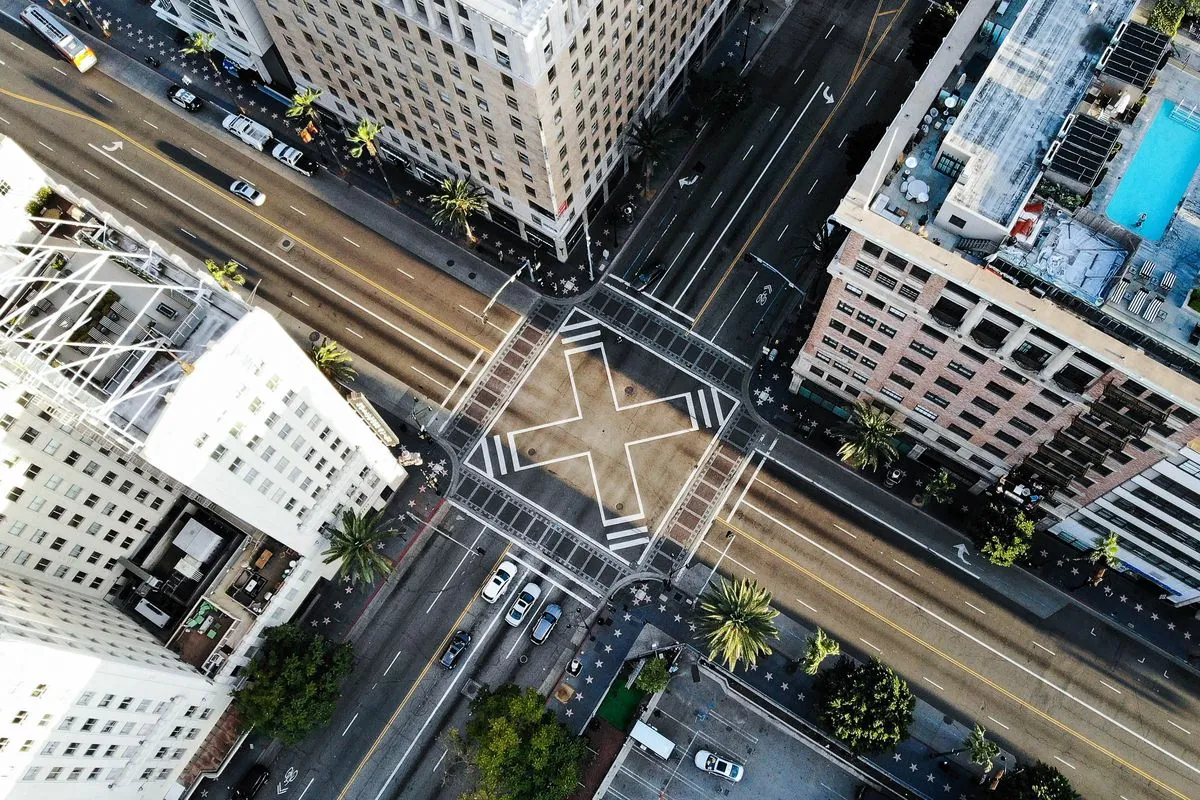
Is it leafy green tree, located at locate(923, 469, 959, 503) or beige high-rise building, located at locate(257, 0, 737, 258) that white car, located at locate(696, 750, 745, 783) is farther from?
beige high-rise building, located at locate(257, 0, 737, 258)

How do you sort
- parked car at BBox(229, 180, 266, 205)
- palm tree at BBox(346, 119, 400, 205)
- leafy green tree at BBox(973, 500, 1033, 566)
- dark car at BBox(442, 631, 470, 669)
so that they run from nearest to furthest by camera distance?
leafy green tree at BBox(973, 500, 1033, 566) → dark car at BBox(442, 631, 470, 669) → palm tree at BBox(346, 119, 400, 205) → parked car at BBox(229, 180, 266, 205)

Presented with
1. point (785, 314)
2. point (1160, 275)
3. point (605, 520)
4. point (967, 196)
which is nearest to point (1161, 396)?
point (1160, 275)

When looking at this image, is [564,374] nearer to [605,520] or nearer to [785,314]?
[605,520]

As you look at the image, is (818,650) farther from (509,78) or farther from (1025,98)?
(509,78)

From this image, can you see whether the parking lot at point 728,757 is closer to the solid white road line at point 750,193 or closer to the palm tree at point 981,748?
the palm tree at point 981,748

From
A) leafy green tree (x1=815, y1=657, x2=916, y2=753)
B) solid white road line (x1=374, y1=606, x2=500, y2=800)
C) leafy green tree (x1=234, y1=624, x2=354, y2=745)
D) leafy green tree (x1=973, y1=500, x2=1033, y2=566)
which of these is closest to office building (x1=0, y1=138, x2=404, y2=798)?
leafy green tree (x1=234, y1=624, x2=354, y2=745)

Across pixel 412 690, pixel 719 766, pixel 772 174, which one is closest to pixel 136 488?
pixel 412 690
